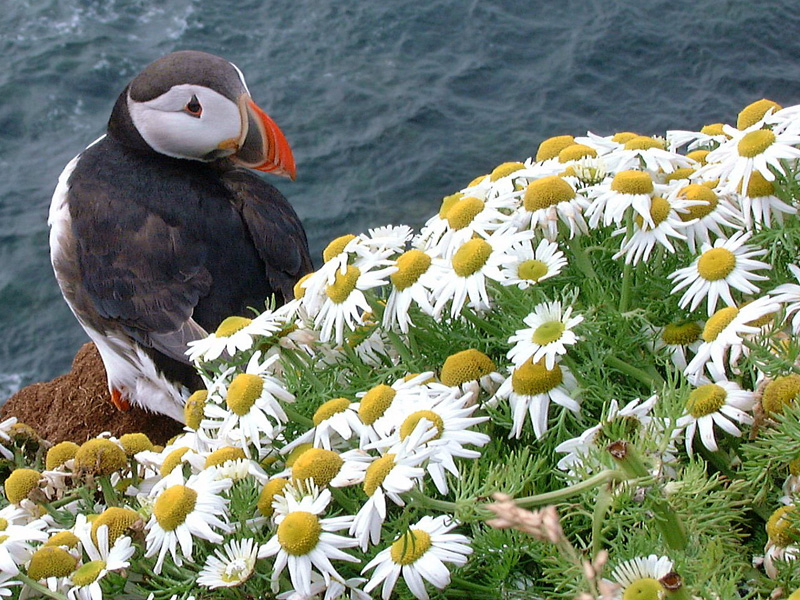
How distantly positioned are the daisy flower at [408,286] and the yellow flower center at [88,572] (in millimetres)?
593

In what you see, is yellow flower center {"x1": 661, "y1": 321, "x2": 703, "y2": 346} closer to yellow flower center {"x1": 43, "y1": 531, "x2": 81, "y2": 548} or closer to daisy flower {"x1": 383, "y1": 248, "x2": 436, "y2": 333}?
daisy flower {"x1": 383, "y1": 248, "x2": 436, "y2": 333}

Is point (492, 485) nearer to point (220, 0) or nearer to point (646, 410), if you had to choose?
point (646, 410)

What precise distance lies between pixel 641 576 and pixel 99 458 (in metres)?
1.04

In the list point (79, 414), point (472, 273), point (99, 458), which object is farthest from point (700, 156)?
point (79, 414)

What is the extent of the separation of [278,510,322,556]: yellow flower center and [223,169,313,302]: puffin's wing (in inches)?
84.9

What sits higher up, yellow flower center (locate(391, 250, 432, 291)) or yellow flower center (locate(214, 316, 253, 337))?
yellow flower center (locate(391, 250, 432, 291))

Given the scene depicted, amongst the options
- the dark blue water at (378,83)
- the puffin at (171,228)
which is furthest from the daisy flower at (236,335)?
the dark blue water at (378,83)

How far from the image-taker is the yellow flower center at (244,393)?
1.54 m

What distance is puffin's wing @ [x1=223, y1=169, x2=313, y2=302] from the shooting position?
350 centimetres

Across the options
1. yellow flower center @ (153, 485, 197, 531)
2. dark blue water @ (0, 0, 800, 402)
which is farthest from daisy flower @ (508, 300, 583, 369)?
dark blue water @ (0, 0, 800, 402)

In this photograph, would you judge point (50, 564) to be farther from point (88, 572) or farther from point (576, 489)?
point (576, 489)

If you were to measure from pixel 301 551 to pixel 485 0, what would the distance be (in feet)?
22.2

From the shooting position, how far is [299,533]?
1319 millimetres

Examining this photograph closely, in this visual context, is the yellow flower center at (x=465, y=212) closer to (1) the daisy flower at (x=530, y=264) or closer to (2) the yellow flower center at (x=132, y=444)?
(1) the daisy flower at (x=530, y=264)
